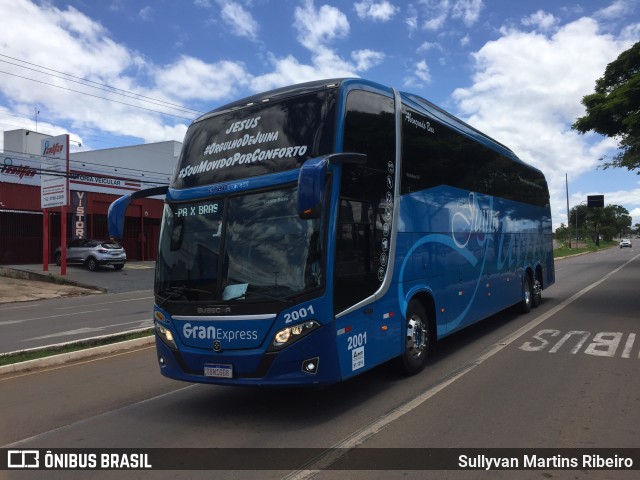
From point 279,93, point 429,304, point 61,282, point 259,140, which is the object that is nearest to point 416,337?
point 429,304

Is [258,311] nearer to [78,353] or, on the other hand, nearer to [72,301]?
[78,353]

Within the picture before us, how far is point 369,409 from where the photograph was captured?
5.54m

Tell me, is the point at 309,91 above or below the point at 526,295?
above

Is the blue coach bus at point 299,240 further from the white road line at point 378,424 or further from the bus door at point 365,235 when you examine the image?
the white road line at point 378,424

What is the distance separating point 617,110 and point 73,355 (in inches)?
561

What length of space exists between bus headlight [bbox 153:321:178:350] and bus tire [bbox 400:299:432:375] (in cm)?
280

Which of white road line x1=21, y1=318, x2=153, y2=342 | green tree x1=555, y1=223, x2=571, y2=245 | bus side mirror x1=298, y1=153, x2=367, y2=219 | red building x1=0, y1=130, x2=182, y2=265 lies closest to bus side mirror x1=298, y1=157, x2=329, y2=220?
bus side mirror x1=298, y1=153, x2=367, y2=219

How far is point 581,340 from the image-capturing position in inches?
357

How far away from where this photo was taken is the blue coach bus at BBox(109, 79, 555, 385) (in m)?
5.04

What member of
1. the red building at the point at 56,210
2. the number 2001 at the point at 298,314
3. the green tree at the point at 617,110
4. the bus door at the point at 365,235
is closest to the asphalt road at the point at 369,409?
the bus door at the point at 365,235

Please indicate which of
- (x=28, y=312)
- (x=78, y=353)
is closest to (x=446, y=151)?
(x=78, y=353)

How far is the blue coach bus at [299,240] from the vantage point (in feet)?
16.5

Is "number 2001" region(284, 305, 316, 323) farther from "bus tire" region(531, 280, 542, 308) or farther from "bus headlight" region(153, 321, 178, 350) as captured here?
"bus tire" region(531, 280, 542, 308)

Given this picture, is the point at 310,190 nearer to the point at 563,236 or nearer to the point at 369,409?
the point at 369,409
